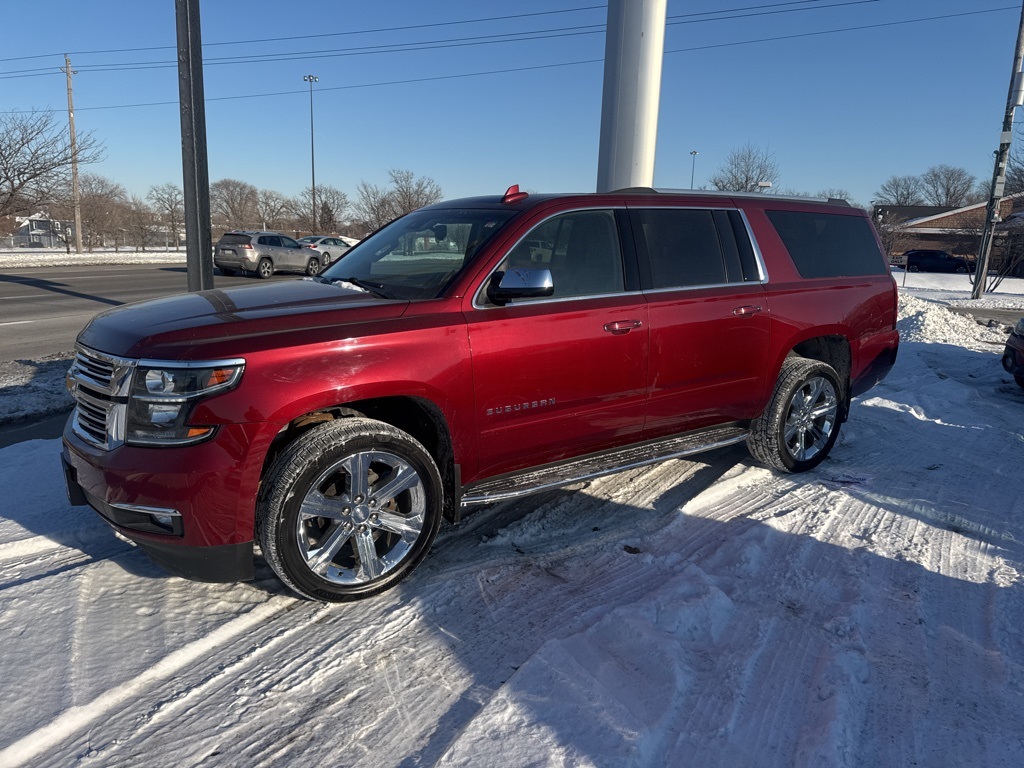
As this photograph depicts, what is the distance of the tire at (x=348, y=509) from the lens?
3150 mm

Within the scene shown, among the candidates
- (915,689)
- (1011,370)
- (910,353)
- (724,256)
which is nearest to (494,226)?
(724,256)

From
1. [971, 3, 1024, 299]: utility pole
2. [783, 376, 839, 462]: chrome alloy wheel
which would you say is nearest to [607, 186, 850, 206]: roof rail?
[783, 376, 839, 462]: chrome alloy wheel

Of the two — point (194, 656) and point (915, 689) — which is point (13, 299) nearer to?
point (194, 656)

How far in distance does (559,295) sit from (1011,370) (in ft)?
23.9

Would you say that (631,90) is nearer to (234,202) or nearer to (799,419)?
(799,419)

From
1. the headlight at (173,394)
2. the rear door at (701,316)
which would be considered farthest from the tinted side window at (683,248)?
the headlight at (173,394)

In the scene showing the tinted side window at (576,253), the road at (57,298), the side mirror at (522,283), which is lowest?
the road at (57,298)

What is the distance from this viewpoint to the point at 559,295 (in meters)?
3.99

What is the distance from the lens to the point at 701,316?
4.50 metres

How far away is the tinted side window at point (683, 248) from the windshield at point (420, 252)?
942 millimetres

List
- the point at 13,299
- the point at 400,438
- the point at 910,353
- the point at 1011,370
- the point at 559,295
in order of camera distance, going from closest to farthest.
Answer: the point at 400,438 < the point at 559,295 < the point at 1011,370 < the point at 910,353 < the point at 13,299

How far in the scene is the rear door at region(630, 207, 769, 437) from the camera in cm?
437

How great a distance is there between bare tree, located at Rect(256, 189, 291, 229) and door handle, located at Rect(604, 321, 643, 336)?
64.0 m

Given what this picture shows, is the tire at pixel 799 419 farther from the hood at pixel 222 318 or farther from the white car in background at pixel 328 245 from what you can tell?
the white car in background at pixel 328 245
